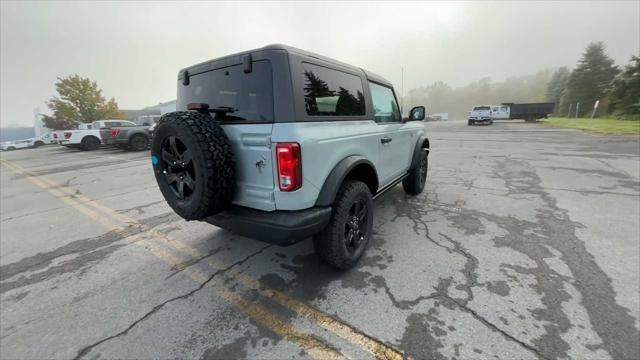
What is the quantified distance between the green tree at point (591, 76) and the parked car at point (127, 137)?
56462 mm

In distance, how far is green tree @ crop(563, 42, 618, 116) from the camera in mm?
38688

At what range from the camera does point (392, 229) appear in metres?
3.58

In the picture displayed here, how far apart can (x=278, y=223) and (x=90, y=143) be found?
1874 centimetres

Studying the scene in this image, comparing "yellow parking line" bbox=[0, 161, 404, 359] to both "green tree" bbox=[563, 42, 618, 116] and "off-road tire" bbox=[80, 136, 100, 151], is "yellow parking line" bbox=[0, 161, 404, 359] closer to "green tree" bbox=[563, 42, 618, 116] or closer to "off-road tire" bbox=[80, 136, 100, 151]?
"off-road tire" bbox=[80, 136, 100, 151]

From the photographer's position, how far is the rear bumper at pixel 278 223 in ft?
6.69

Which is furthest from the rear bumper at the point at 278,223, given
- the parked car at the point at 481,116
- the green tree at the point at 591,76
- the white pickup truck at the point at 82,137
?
the green tree at the point at 591,76

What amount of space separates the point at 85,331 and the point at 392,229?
325cm

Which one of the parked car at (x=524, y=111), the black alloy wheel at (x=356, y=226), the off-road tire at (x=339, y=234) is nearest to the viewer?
the off-road tire at (x=339, y=234)

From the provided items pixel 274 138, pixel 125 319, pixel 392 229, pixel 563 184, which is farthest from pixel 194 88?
pixel 563 184

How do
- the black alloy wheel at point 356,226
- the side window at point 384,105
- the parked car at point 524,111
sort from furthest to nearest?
the parked car at point 524,111
the side window at point 384,105
the black alloy wheel at point 356,226

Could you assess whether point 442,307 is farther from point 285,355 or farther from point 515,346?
point 285,355

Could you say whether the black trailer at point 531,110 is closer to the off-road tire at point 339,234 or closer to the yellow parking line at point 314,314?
the off-road tire at point 339,234

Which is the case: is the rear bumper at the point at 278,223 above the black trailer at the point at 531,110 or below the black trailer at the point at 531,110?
below

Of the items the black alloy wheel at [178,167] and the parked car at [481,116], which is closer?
the black alloy wheel at [178,167]
